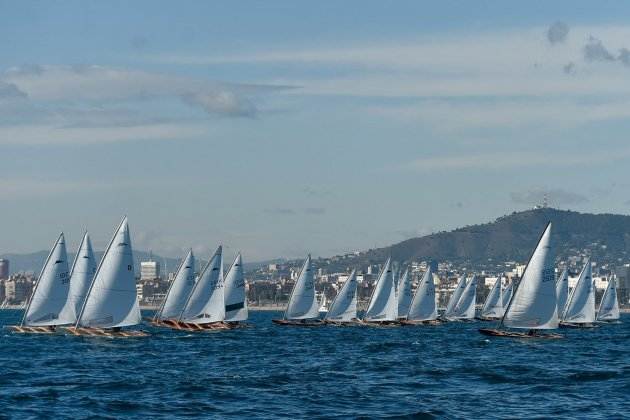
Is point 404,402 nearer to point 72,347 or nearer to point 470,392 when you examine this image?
point 470,392

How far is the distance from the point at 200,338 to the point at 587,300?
59803 millimetres

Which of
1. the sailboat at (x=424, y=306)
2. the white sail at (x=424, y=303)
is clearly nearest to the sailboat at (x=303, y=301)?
the sailboat at (x=424, y=306)

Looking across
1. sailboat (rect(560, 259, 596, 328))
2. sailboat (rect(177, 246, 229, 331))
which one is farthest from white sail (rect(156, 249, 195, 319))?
sailboat (rect(560, 259, 596, 328))

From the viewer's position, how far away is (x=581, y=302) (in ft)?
516

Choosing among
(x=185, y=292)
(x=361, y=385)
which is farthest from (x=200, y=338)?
(x=361, y=385)

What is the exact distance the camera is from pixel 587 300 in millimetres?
157625

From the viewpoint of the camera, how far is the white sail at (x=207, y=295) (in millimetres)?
125688

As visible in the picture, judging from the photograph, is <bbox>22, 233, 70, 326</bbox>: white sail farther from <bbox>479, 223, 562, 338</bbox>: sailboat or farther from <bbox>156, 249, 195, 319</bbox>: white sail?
<bbox>479, 223, 562, 338</bbox>: sailboat

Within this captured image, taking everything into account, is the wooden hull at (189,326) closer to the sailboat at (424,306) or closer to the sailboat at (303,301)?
the sailboat at (303,301)

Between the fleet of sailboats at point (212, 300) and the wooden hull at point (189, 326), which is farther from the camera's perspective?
the wooden hull at point (189, 326)

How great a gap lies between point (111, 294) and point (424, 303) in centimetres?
7473

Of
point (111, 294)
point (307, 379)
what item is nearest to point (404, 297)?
point (111, 294)

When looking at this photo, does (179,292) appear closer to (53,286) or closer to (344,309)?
(53,286)

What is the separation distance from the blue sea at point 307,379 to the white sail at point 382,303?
49325 mm
